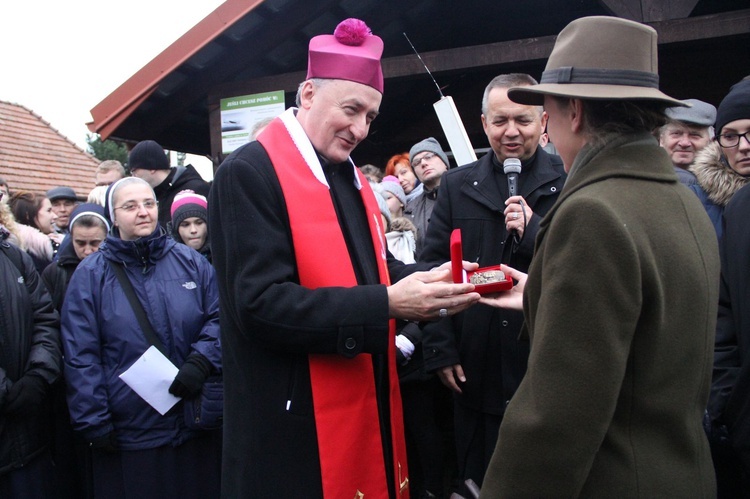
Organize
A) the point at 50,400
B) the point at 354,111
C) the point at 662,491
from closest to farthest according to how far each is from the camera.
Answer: the point at 662,491 → the point at 354,111 → the point at 50,400

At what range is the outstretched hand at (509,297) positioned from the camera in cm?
216

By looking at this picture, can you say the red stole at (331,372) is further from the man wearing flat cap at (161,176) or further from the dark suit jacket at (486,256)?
the man wearing flat cap at (161,176)

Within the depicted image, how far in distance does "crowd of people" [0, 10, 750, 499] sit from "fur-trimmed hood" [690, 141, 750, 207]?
0.02 meters

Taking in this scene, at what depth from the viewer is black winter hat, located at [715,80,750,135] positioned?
8.77ft

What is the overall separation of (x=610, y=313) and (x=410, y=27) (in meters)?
7.23

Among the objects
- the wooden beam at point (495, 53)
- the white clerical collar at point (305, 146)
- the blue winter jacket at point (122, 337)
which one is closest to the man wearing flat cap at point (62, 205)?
the wooden beam at point (495, 53)

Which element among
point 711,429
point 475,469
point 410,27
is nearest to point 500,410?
point 475,469

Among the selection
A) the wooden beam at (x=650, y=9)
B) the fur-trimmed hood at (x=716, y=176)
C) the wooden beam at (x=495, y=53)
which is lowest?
the fur-trimmed hood at (x=716, y=176)

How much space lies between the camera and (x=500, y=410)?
8.98 feet

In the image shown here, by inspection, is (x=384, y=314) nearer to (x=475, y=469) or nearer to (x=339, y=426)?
(x=339, y=426)

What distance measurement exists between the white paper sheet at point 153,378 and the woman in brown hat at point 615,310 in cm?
224

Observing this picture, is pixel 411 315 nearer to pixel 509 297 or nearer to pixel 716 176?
pixel 509 297

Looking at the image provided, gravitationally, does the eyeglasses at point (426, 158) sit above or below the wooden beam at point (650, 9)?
below

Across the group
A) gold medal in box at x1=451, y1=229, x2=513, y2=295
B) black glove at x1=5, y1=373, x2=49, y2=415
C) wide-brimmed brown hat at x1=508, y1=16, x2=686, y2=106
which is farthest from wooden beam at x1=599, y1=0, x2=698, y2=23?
black glove at x1=5, y1=373, x2=49, y2=415
